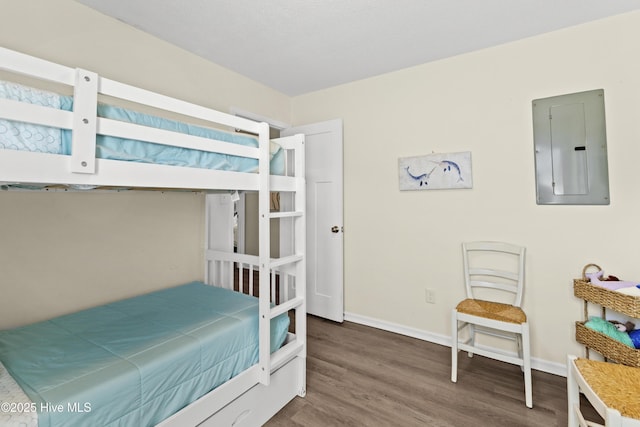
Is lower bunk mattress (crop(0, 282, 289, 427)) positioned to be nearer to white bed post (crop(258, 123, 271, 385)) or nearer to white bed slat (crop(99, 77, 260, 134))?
white bed post (crop(258, 123, 271, 385))

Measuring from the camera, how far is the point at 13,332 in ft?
4.93

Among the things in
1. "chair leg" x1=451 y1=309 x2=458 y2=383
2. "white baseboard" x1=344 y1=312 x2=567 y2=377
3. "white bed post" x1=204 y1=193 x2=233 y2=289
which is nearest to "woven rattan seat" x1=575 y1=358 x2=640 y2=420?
"chair leg" x1=451 y1=309 x2=458 y2=383

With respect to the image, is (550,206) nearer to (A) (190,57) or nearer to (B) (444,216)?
(B) (444,216)

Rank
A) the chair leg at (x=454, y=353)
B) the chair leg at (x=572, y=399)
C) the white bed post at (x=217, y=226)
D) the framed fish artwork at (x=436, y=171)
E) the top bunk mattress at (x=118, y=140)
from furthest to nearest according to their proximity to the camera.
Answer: the white bed post at (x=217, y=226) < the framed fish artwork at (x=436, y=171) < the chair leg at (x=454, y=353) < the chair leg at (x=572, y=399) < the top bunk mattress at (x=118, y=140)

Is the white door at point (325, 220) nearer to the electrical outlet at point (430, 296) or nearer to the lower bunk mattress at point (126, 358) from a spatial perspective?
the electrical outlet at point (430, 296)

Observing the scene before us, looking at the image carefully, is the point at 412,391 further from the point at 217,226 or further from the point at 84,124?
the point at 84,124

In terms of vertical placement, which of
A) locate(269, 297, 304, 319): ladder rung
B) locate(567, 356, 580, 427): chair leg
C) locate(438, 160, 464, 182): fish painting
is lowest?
locate(567, 356, 580, 427): chair leg

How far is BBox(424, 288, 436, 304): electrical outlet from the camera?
2633 millimetres

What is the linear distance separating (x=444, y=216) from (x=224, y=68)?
245cm

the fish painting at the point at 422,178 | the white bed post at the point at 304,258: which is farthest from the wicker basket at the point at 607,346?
the white bed post at the point at 304,258

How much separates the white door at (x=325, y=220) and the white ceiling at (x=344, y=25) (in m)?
0.77

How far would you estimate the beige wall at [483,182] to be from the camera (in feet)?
6.42

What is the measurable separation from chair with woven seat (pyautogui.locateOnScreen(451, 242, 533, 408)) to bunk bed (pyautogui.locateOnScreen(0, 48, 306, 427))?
1.19 m

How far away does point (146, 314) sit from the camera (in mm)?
1751
